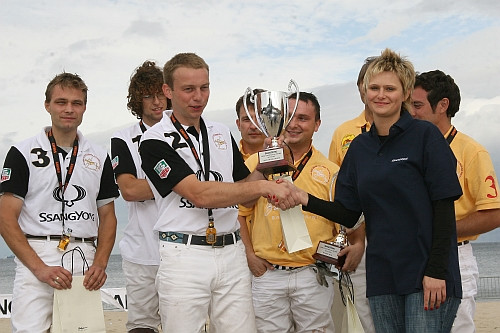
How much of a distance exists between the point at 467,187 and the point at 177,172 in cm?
210

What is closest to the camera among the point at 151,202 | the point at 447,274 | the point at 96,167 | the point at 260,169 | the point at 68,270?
the point at 447,274

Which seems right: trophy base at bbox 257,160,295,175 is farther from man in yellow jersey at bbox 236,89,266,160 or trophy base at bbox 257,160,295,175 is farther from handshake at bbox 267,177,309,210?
man in yellow jersey at bbox 236,89,266,160

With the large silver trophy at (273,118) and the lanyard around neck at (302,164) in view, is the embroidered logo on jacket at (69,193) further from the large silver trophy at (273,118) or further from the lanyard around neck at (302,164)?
the lanyard around neck at (302,164)

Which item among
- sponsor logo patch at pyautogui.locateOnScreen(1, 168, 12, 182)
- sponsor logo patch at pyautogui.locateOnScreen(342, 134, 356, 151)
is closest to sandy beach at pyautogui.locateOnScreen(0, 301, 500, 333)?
sponsor logo patch at pyautogui.locateOnScreen(342, 134, 356, 151)

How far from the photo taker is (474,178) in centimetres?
506

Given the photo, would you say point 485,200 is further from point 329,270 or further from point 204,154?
point 204,154

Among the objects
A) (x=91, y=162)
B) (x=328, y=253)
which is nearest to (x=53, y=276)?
(x=91, y=162)

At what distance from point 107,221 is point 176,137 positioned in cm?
120

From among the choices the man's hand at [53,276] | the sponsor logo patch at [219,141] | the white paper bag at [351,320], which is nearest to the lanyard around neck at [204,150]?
the sponsor logo patch at [219,141]

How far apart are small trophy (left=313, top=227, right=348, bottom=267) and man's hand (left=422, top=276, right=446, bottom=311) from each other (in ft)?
4.18

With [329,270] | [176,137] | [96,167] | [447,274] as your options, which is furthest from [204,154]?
[447,274]

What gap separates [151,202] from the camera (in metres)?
6.10

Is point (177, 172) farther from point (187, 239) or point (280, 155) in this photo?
point (280, 155)

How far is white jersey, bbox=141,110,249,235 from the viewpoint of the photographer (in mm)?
4797
